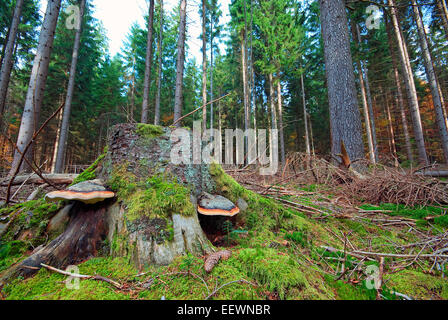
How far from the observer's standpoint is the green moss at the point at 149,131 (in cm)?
207

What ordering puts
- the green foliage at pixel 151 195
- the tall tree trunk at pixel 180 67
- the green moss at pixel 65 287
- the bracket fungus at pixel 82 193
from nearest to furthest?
the green moss at pixel 65 287, the bracket fungus at pixel 82 193, the green foliage at pixel 151 195, the tall tree trunk at pixel 180 67

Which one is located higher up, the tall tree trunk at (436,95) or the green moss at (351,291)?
the tall tree trunk at (436,95)

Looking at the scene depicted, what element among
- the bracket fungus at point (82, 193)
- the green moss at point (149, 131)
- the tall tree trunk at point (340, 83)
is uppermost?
the tall tree trunk at point (340, 83)

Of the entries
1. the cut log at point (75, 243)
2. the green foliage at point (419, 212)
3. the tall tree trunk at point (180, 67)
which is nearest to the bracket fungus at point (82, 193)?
the cut log at point (75, 243)

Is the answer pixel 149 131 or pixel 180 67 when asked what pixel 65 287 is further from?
pixel 180 67

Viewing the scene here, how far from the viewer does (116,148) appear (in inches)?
78.8

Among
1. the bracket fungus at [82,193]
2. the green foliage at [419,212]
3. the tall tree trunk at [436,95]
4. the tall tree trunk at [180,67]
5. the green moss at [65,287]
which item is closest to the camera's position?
the green moss at [65,287]

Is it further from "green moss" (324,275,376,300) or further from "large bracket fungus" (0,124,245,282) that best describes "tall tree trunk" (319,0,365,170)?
"large bracket fungus" (0,124,245,282)

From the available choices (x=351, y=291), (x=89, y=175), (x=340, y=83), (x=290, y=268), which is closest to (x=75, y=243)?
(x=89, y=175)

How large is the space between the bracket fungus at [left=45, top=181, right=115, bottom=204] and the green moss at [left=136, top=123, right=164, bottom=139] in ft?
2.36

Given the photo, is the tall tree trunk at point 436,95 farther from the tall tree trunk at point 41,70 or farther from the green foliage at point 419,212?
the tall tree trunk at point 41,70

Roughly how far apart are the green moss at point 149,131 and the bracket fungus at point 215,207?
3.12 feet

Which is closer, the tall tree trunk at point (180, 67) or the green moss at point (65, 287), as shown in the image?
the green moss at point (65, 287)
